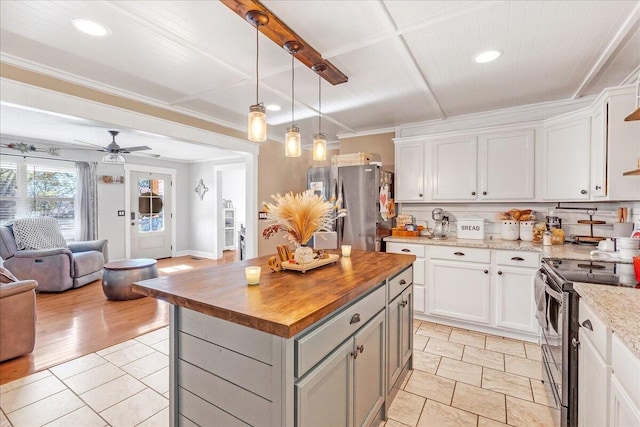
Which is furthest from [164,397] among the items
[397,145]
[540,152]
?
[540,152]

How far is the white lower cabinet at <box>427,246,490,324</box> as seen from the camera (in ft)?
9.94

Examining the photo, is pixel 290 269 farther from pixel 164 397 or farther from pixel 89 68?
pixel 89 68

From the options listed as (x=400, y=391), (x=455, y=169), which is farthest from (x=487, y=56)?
(x=400, y=391)

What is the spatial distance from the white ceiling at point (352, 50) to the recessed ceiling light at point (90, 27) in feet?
0.13

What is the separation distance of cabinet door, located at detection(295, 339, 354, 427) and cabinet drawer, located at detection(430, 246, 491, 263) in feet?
A: 7.05

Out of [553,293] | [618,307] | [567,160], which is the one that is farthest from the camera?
[567,160]

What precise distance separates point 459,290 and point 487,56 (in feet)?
7.26

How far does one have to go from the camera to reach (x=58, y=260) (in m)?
4.33

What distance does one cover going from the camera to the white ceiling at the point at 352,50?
5.51 ft

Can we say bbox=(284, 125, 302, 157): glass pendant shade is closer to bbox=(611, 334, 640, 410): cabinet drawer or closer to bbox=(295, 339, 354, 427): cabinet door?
bbox=(295, 339, 354, 427): cabinet door

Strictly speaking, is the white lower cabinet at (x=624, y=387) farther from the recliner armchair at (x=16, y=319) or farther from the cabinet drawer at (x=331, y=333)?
the recliner armchair at (x=16, y=319)

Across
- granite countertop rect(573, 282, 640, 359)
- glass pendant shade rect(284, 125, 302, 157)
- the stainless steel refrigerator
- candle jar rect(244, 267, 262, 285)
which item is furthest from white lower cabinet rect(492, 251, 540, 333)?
candle jar rect(244, 267, 262, 285)

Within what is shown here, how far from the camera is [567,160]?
9.29 feet

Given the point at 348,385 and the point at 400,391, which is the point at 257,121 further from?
the point at 400,391
